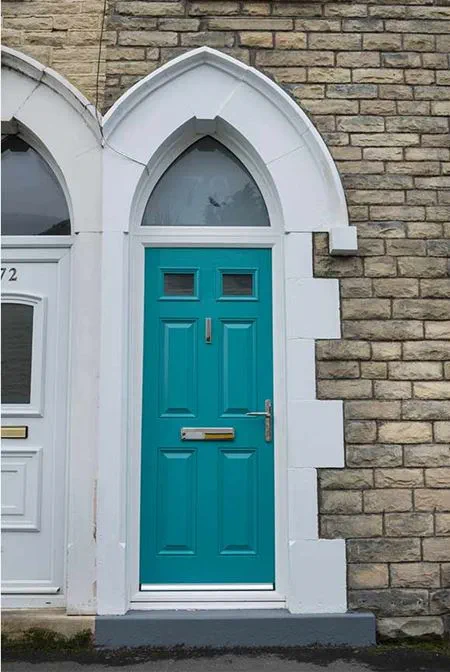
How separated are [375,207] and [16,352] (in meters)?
2.58

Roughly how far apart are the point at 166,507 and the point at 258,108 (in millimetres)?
Answer: 2704

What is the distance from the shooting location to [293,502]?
4.22 metres

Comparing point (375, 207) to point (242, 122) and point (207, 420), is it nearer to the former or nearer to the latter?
point (242, 122)

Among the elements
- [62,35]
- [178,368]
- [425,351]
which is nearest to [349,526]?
[425,351]

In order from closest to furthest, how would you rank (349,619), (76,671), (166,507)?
(76,671) < (349,619) < (166,507)

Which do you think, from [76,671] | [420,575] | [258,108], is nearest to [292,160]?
[258,108]

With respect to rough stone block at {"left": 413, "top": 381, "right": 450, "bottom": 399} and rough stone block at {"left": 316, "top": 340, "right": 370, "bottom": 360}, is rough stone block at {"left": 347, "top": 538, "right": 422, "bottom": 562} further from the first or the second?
rough stone block at {"left": 316, "top": 340, "right": 370, "bottom": 360}

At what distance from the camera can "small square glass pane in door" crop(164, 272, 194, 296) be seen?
15.0 ft

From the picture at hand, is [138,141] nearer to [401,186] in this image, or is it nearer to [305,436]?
[401,186]

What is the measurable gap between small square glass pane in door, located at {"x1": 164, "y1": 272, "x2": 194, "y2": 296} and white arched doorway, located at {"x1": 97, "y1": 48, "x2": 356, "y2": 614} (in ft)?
0.64

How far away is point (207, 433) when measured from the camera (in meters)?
4.41

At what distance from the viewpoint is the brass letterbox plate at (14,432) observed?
174 inches

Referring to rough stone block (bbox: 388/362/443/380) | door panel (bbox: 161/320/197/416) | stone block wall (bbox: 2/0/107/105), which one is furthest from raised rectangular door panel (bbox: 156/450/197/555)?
stone block wall (bbox: 2/0/107/105)

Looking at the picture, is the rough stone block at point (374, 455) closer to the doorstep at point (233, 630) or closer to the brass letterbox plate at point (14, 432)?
the doorstep at point (233, 630)
